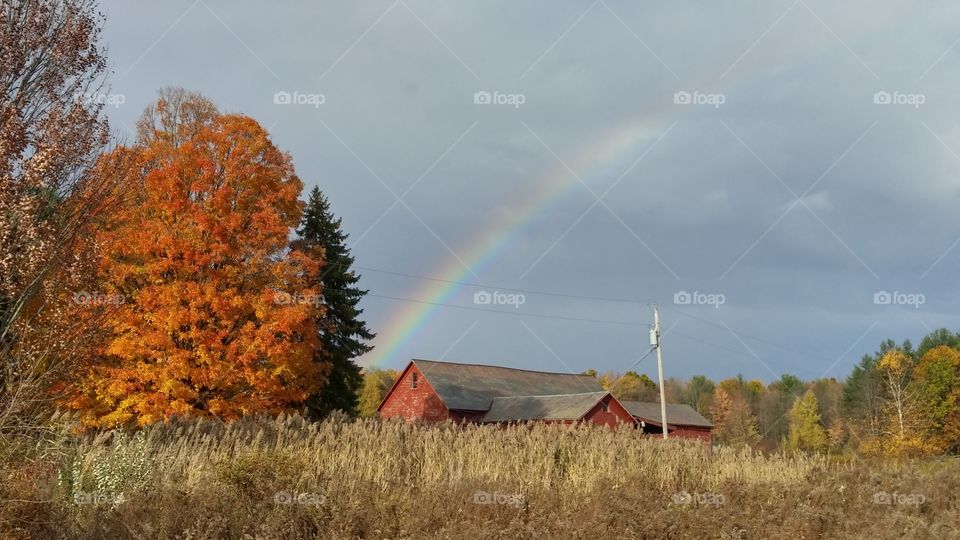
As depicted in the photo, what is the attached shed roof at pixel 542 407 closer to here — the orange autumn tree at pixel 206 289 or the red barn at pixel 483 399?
the red barn at pixel 483 399

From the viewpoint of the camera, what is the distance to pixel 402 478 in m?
11.3

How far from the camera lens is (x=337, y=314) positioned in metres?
36.9

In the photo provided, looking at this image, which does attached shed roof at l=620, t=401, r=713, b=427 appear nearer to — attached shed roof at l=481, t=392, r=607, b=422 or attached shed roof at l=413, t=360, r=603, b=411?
attached shed roof at l=413, t=360, r=603, b=411

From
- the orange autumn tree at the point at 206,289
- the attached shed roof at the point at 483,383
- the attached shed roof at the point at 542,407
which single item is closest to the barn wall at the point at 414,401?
the attached shed roof at the point at 483,383

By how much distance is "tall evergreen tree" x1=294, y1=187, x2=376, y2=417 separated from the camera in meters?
35.5

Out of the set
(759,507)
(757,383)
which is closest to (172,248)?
(759,507)

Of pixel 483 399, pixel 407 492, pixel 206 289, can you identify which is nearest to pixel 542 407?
pixel 483 399

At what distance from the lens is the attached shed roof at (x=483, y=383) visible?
45531 millimetres

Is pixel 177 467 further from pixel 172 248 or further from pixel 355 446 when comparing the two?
pixel 172 248

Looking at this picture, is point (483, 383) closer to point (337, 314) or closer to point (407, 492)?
point (337, 314)

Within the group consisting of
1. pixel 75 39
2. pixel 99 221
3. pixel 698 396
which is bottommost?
pixel 99 221

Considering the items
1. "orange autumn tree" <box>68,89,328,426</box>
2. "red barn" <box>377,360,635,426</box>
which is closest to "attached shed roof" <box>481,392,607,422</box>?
"red barn" <box>377,360,635,426</box>

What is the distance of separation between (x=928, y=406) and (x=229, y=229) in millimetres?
64997

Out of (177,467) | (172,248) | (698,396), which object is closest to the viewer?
(177,467)
